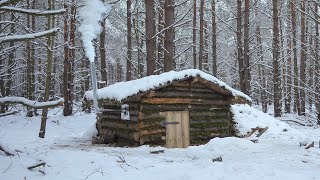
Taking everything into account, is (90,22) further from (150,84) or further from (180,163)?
(180,163)

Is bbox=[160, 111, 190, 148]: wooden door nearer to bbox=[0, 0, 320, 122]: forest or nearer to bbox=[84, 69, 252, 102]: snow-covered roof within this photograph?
bbox=[84, 69, 252, 102]: snow-covered roof

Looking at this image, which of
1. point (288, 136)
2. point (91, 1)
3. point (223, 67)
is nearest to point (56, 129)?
point (91, 1)

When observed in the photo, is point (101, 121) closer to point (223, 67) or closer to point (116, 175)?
point (116, 175)

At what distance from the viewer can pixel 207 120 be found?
1465cm

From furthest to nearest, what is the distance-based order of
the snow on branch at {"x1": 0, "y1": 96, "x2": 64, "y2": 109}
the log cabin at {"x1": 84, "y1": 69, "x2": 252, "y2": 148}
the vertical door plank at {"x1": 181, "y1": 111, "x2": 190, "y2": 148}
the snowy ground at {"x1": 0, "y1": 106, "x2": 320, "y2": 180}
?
the vertical door plank at {"x1": 181, "y1": 111, "x2": 190, "y2": 148}
the log cabin at {"x1": 84, "y1": 69, "x2": 252, "y2": 148}
the snowy ground at {"x1": 0, "y1": 106, "x2": 320, "y2": 180}
the snow on branch at {"x1": 0, "y1": 96, "x2": 64, "y2": 109}

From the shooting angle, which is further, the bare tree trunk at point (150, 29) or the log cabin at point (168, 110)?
the bare tree trunk at point (150, 29)

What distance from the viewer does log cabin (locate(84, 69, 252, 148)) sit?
12.8 metres

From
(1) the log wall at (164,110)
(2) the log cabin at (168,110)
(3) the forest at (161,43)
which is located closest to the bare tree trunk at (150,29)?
(3) the forest at (161,43)

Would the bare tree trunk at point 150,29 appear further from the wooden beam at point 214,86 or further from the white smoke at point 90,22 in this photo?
the white smoke at point 90,22

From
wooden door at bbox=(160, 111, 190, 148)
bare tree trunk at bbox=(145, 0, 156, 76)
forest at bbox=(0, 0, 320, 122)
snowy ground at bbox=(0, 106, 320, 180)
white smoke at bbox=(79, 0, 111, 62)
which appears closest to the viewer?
snowy ground at bbox=(0, 106, 320, 180)

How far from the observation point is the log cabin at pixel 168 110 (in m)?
12.8

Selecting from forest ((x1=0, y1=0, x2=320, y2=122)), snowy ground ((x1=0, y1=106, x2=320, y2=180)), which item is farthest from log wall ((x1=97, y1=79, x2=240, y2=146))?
forest ((x1=0, y1=0, x2=320, y2=122))

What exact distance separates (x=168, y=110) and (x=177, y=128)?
785 millimetres

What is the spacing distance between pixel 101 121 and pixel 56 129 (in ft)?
16.2
